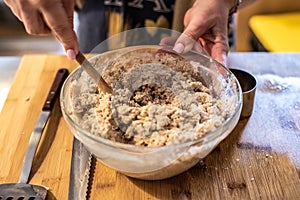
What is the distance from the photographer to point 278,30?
141cm

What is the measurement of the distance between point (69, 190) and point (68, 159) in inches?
3.3

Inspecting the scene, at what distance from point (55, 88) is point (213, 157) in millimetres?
342

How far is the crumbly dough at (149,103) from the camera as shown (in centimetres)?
61

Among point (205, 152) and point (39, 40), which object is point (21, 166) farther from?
point (39, 40)

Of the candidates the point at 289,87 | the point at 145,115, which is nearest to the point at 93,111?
the point at 145,115

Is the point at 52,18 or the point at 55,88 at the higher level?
the point at 52,18

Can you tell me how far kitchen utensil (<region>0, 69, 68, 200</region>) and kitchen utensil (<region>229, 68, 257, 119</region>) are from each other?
346 mm

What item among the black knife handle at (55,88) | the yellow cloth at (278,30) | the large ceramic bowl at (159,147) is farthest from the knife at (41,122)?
the yellow cloth at (278,30)

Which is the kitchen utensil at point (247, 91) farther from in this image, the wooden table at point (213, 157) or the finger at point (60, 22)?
the finger at point (60, 22)

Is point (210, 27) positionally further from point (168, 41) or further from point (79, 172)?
point (79, 172)

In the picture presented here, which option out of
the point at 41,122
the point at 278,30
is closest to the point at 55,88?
the point at 41,122

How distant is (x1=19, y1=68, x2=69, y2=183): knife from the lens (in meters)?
0.69

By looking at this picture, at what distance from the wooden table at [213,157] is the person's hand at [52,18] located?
157 mm

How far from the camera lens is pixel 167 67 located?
0.73 metres
